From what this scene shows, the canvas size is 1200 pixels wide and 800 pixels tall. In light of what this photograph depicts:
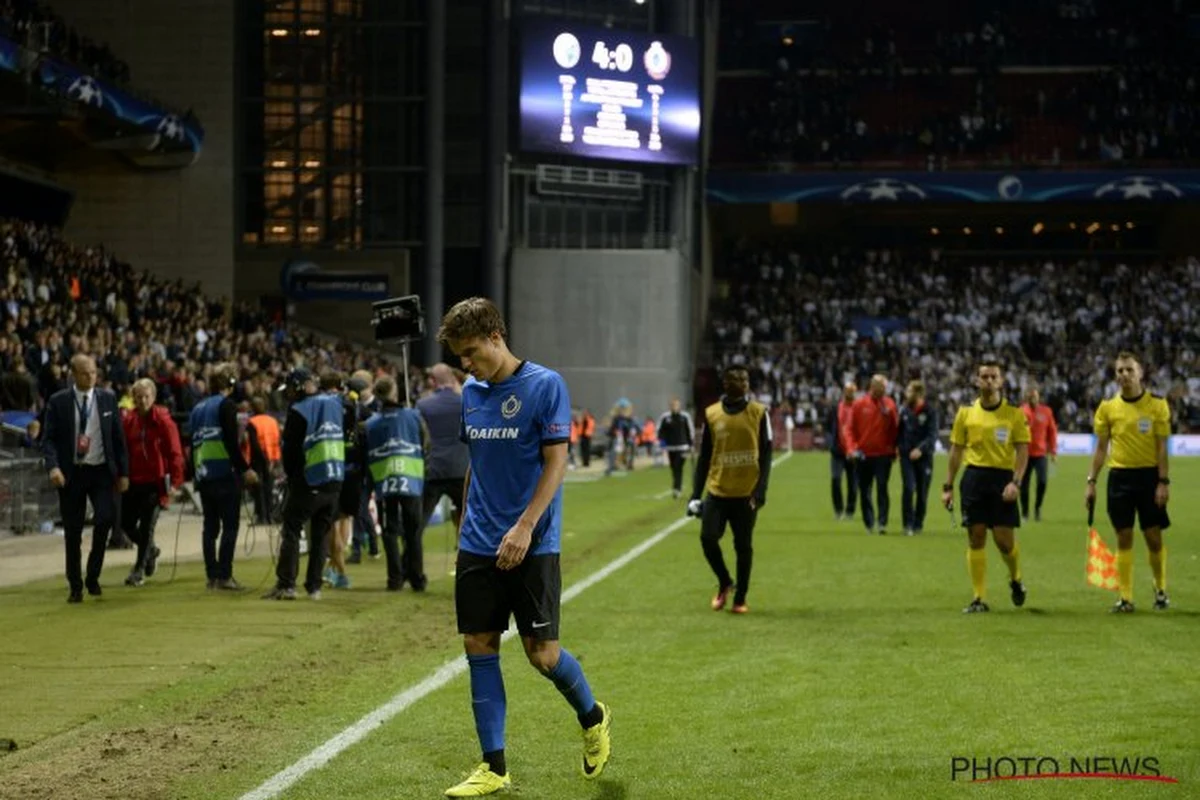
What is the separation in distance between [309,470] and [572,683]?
25.6ft

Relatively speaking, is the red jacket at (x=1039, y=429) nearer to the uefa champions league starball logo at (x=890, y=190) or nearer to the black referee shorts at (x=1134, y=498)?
the black referee shorts at (x=1134, y=498)

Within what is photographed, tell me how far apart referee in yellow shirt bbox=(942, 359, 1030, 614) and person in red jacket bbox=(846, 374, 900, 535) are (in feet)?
29.5

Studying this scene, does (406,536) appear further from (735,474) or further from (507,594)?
(507,594)

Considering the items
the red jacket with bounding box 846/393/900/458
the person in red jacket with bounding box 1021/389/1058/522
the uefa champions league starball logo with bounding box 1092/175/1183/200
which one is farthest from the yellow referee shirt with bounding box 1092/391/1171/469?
the uefa champions league starball logo with bounding box 1092/175/1183/200

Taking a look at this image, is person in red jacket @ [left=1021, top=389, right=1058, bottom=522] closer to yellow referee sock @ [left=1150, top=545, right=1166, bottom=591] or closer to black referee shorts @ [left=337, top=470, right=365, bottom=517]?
yellow referee sock @ [left=1150, top=545, right=1166, bottom=591]

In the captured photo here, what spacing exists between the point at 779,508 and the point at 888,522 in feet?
12.1

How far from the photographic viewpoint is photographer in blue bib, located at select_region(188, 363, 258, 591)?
53.1 ft

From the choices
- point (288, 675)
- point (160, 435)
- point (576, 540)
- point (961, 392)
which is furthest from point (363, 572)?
point (961, 392)

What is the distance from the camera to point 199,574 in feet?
59.9

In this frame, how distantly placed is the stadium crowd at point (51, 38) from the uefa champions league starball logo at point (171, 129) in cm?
129

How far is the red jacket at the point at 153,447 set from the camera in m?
16.5

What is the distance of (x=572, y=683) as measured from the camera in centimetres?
785

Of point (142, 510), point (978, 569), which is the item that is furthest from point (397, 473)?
point (978, 569)

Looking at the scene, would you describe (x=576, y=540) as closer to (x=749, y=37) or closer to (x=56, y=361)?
(x=56, y=361)
